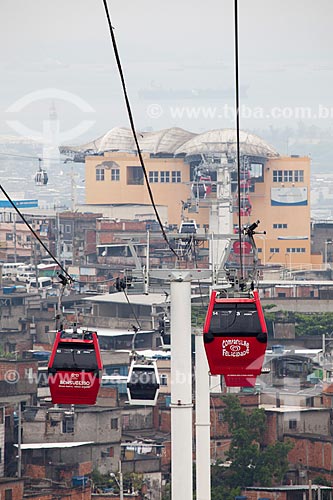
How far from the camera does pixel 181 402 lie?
1061 cm

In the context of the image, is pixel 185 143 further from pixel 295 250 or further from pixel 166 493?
pixel 166 493

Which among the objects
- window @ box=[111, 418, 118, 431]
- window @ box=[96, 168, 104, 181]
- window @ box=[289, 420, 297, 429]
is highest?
window @ box=[96, 168, 104, 181]

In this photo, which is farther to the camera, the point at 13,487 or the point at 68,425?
the point at 68,425

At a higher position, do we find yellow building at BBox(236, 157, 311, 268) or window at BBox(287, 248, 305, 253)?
yellow building at BBox(236, 157, 311, 268)

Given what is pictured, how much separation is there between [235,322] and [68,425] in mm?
14561

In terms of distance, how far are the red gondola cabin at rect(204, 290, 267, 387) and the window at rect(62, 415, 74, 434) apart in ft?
47.3

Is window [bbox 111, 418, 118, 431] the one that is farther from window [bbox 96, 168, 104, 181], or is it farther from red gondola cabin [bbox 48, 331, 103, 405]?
window [bbox 96, 168, 104, 181]

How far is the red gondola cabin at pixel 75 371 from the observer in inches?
391

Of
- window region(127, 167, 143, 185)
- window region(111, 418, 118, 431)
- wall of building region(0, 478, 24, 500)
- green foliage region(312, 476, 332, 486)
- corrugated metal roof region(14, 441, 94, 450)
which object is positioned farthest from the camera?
window region(127, 167, 143, 185)

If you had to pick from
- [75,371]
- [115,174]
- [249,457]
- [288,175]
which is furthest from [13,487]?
[288,175]

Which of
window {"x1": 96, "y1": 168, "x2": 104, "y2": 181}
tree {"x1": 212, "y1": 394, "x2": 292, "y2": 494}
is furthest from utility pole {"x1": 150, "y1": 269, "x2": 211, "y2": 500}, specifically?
window {"x1": 96, "y1": 168, "x2": 104, "y2": 181}

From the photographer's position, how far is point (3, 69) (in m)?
140

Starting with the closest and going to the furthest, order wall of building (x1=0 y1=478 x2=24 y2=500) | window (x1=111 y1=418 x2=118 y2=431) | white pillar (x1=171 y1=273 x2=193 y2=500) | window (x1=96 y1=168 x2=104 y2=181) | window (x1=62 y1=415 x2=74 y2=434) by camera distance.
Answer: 1. white pillar (x1=171 y1=273 x2=193 y2=500)
2. wall of building (x1=0 y1=478 x2=24 y2=500)
3. window (x1=62 y1=415 x2=74 y2=434)
4. window (x1=111 y1=418 x2=118 y2=431)
5. window (x1=96 y1=168 x2=104 y2=181)

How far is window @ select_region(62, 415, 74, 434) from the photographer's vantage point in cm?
2347
